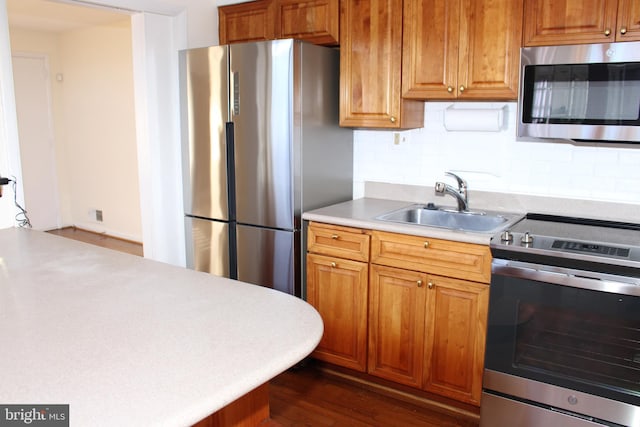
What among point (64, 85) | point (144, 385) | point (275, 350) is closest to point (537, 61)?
point (275, 350)

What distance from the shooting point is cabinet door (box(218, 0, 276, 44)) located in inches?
137

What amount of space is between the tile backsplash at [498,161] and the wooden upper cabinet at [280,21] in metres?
0.68

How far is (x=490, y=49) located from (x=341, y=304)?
149 centimetres

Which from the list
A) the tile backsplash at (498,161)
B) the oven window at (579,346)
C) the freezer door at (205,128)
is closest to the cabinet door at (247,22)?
the freezer door at (205,128)

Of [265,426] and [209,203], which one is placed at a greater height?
[209,203]

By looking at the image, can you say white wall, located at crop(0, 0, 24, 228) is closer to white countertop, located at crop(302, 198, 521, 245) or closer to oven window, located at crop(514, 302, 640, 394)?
white countertop, located at crop(302, 198, 521, 245)

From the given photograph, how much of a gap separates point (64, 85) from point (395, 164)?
5.17m

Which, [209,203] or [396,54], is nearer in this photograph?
[396,54]

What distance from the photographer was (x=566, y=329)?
225 centimetres

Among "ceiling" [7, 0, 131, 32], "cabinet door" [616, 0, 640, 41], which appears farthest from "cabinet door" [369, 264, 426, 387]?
"ceiling" [7, 0, 131, 32]

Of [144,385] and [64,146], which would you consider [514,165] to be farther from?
[64,146]

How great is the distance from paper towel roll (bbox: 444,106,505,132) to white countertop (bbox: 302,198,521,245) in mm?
501

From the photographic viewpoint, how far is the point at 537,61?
8.13 feet

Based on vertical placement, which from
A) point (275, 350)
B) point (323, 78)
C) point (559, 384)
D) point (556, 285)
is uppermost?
point (323, 78)
